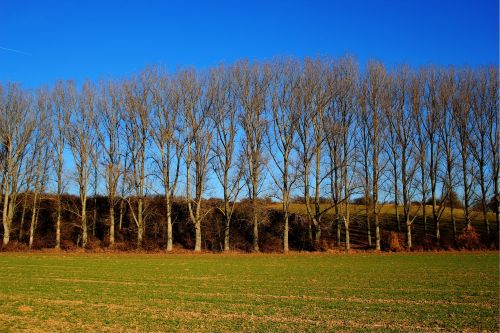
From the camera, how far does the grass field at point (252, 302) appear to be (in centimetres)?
950

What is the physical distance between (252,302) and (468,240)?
33.0 m

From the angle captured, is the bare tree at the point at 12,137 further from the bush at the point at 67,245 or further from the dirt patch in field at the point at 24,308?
the dirt patch in field at the point at 24,308

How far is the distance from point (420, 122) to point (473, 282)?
2884 cm

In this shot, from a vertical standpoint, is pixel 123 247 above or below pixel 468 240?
below

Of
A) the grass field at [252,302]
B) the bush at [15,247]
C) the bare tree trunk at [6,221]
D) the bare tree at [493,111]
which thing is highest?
the bare tree at [493,111]

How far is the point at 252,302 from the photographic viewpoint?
12547 mm

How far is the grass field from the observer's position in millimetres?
9500

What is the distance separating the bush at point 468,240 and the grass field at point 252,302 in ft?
67.8

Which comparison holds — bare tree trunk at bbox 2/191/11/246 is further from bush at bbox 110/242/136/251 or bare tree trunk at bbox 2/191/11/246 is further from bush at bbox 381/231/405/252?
bush at bbox 381/231/405/252

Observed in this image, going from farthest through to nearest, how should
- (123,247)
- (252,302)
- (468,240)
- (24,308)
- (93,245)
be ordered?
1. (93,245)
2. (123,247)
3. (468,240)
4. (252,302)
5. (24,308)

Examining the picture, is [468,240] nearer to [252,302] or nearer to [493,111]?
[493,111]

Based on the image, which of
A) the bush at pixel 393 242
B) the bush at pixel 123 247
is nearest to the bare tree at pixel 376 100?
the bush at pixel 393 242

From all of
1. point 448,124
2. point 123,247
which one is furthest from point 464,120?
point 123,247

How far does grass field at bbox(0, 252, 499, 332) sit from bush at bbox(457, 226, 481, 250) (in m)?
20.7
